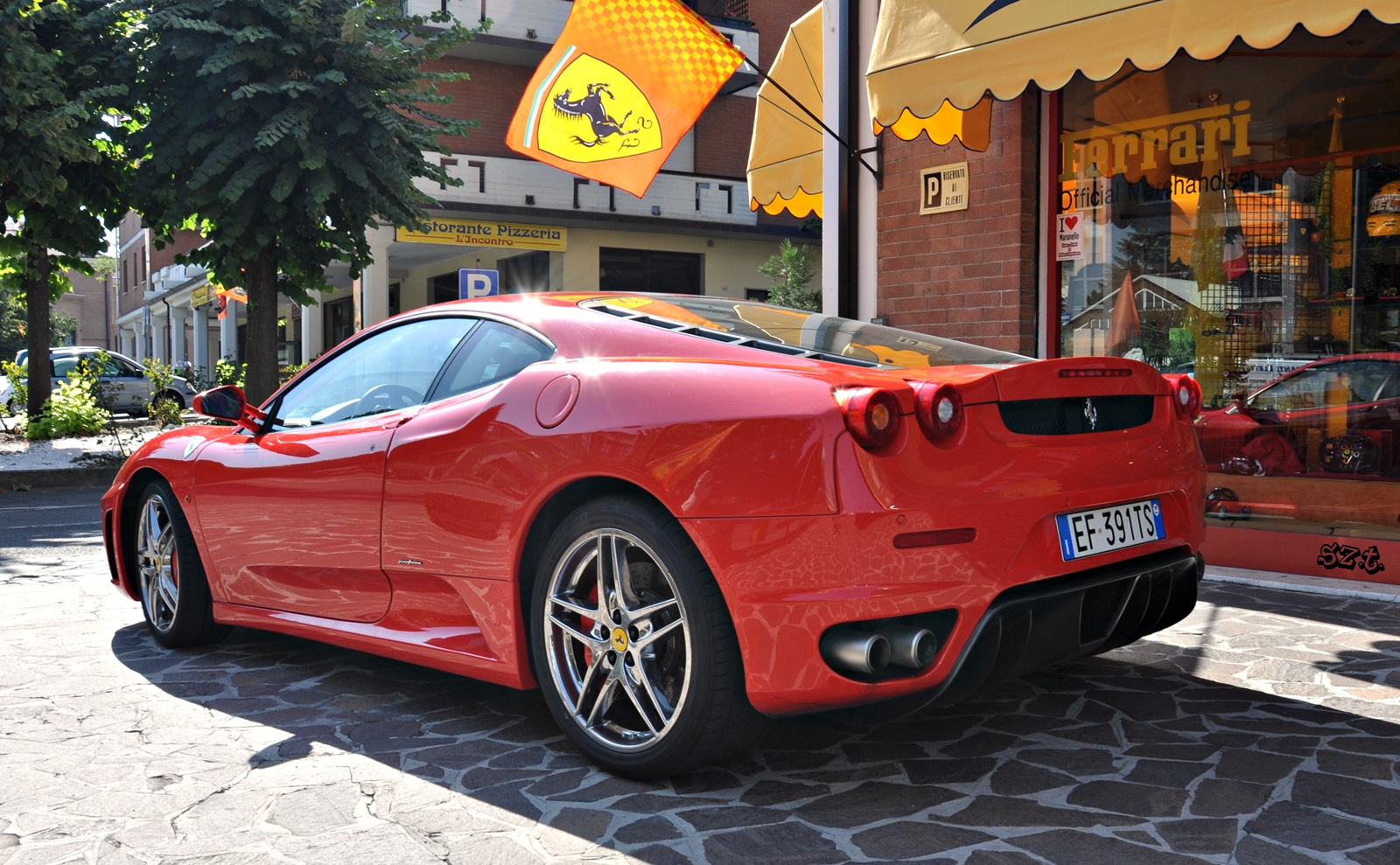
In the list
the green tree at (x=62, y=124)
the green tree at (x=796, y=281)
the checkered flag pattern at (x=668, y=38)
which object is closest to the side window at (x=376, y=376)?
the checkered flag pattern at (x=668, y=38)

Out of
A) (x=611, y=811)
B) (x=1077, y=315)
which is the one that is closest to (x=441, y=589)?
(x=611, y=811)

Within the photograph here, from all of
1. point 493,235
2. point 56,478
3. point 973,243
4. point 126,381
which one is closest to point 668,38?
point 973,243

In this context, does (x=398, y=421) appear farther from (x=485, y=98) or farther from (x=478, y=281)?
(x=485, y=98)

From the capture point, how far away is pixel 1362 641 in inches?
188

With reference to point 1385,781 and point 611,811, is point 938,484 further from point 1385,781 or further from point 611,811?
point 1385,781

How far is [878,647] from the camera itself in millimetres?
2789

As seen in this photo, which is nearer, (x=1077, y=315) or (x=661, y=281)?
(x=1077, y=315)

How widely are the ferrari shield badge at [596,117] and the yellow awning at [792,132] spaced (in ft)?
5.85

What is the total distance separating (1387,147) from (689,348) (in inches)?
207

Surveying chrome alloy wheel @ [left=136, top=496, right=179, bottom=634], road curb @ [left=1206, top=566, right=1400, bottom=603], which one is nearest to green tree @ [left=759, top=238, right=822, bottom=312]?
road curb @ [left=1206, top=566, right=1400, bottom=603]

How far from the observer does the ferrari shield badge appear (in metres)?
7.42

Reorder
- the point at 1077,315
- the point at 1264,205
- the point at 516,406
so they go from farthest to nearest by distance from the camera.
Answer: the point at 1077,315
the point at 1264,205
the point at 516,406

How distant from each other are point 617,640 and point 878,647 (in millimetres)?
758

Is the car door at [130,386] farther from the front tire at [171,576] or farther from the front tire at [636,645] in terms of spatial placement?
the front tire at [636,645]
